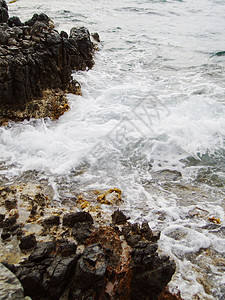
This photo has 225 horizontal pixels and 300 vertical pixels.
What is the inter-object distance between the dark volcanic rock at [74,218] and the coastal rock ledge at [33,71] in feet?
14.3

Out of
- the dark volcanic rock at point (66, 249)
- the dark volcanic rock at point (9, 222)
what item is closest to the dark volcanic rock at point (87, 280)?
the dark volcanic rock at point (66, 249)

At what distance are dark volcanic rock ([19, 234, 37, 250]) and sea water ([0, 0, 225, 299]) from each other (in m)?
1.39

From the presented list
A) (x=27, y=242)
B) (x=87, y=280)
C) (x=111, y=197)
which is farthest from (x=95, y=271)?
(x=111, y=197)

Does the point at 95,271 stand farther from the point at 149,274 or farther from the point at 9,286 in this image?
the point at 9,286

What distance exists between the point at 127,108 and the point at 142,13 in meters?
18.7

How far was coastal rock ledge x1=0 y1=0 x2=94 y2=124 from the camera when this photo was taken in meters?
7.15

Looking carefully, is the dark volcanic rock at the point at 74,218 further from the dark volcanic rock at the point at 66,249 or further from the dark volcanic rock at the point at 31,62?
the dark volcanic rock at the point at 31,62

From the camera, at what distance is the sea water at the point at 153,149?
13.4 ft

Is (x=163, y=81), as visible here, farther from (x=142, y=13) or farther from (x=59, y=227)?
(x=142, y=13)

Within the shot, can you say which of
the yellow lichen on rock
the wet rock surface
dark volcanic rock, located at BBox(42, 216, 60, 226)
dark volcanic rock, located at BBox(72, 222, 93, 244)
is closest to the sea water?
the yellow lichen on rock

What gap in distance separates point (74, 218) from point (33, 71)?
5.44m

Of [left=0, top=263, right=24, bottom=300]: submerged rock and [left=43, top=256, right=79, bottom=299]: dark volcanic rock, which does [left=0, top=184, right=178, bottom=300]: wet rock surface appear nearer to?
[left=43, top=256, right=79, bottom=299]: dark volcanic rock

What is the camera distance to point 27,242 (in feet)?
11.3

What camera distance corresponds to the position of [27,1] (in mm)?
24016
